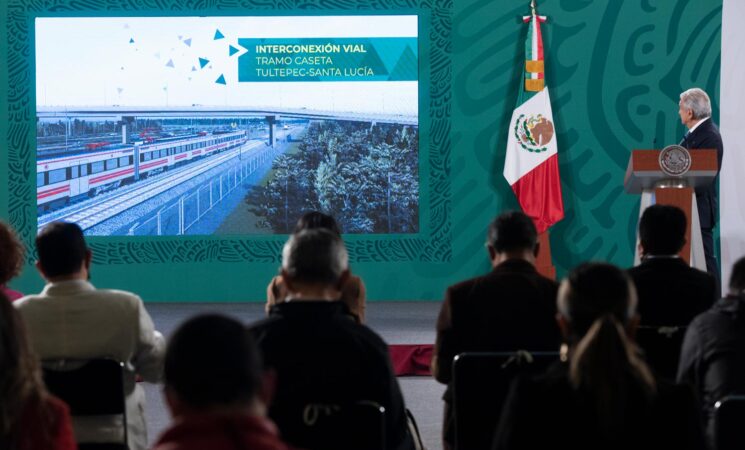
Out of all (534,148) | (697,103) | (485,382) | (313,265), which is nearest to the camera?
(313,265)

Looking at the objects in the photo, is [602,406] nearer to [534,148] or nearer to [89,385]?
[89,385]

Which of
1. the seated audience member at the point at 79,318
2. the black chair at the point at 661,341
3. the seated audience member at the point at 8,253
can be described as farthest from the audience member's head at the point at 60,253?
the black chair at the point at 661,341

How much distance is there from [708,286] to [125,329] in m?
1.77

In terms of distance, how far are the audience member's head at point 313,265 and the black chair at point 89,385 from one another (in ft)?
1.62

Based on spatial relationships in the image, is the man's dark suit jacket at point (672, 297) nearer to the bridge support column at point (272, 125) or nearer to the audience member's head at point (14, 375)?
the audience member's head at point (14, 375)

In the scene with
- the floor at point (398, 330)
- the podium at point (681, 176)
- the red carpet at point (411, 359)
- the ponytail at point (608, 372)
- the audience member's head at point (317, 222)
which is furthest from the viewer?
the podium at point (681, 176)

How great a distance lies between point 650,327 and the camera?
294cm

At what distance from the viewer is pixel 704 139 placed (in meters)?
6.81

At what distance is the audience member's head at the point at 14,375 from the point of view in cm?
166

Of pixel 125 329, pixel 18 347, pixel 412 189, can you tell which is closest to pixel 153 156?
pixel 412 189

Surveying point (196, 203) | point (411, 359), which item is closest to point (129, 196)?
point (196, 203)

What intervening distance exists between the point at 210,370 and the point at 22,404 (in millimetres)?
586

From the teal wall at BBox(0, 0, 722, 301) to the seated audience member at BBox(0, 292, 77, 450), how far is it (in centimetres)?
689

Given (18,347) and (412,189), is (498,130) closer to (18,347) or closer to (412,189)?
(412,189)
